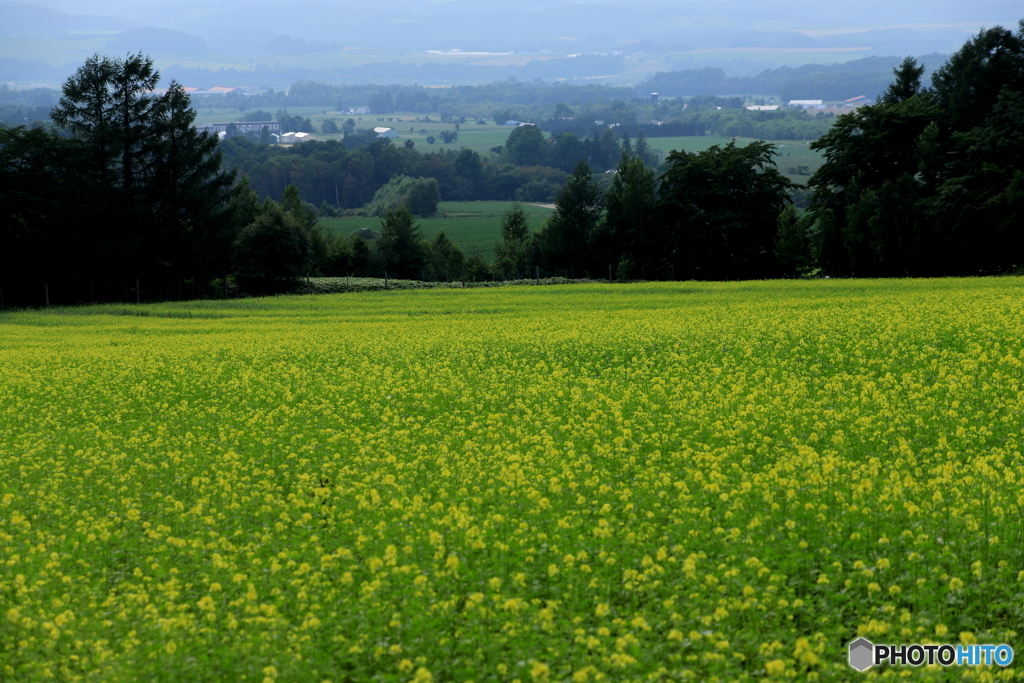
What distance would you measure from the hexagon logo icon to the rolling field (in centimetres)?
13

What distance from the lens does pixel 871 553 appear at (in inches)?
482

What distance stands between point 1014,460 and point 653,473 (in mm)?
6536

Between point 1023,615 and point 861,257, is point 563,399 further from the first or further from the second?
point 861,257

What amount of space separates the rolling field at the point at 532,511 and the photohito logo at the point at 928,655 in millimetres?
168

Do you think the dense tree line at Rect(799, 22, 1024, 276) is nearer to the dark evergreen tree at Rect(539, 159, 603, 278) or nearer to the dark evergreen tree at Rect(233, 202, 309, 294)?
the dark evergreen tree at Rect(539, 159, 603, 278)

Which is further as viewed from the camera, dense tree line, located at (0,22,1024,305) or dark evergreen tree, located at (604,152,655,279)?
dark evergreen tree, located at (604,152,655,279)

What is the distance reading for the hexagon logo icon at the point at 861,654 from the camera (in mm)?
10008

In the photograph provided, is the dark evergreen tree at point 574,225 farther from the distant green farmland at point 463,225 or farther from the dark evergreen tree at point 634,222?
the distant green farmland at point 463,225

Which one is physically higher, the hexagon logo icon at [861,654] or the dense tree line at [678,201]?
the dense tree line at [678,201]

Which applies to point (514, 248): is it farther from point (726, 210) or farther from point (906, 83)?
point (906, 83)

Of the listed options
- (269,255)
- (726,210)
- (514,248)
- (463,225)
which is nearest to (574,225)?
(514,248)

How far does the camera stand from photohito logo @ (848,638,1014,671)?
9953 mm

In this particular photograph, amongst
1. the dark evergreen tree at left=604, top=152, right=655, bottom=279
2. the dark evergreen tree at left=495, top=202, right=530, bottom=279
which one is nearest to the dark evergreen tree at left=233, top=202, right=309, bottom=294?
the dark evergreen tree at left=604, top=152, right=655, bottom=279

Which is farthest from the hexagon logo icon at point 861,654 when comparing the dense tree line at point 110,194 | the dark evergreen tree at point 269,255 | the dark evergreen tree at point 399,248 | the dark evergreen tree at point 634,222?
the dark evergreen tree at point 399,248
